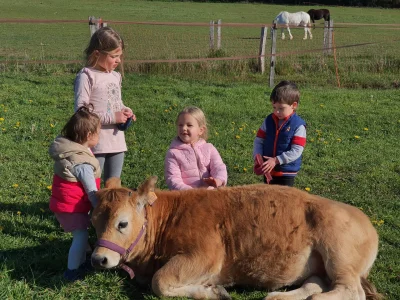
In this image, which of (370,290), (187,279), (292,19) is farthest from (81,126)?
(292,19)

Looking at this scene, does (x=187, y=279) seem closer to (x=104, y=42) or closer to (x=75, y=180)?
(x=75, y=180)

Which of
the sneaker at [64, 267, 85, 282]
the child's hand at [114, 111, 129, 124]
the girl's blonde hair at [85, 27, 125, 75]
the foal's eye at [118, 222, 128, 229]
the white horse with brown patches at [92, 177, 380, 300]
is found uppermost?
the girl's blonde hair at [85, 27, 125, 75]

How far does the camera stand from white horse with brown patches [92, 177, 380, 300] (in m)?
3.63

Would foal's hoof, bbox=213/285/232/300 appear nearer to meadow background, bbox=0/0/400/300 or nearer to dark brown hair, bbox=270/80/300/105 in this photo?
meadow background, bbox=0/0/400/300

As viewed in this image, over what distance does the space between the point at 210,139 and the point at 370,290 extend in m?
4.90

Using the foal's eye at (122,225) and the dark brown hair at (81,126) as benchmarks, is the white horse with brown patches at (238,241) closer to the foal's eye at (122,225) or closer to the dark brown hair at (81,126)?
the foal's eye at (122,225)

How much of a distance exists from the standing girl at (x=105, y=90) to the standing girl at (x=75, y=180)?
Result: 74cm

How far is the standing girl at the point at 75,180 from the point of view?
13.0 ft

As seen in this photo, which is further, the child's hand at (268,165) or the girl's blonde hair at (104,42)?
the child's hand at (268,165)

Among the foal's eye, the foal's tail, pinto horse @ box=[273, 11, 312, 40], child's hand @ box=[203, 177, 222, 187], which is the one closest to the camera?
the foal's eye

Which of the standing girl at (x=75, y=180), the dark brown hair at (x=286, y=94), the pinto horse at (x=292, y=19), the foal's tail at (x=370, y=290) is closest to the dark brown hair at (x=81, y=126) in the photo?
the standing girl at (x=75, y=180)

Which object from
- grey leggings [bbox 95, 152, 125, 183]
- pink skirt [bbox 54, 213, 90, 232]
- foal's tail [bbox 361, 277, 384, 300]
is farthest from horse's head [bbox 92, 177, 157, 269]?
foal's tail [bbox 361, 277, 384, 300]

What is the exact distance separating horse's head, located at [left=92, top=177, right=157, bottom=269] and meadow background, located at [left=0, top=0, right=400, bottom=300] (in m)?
0.45

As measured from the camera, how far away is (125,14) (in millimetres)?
40406
